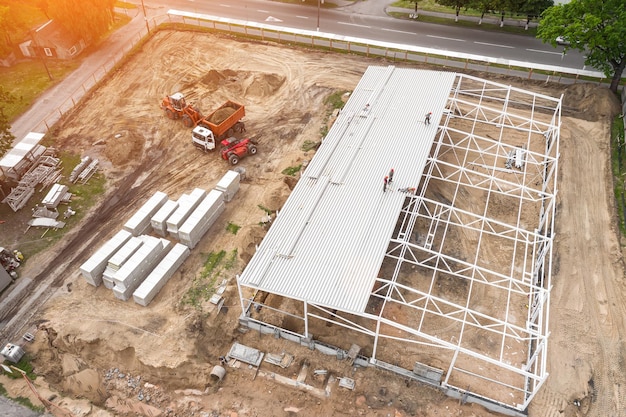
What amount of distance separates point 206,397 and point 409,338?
11.2 meters

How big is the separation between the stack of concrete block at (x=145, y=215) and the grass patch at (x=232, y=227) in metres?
4.86

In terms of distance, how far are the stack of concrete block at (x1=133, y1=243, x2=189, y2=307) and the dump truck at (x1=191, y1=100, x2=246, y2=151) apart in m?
10.7

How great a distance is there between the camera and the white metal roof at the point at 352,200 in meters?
22.2

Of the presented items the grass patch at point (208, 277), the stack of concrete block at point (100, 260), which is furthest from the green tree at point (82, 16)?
the grass patch at point (208, 277)

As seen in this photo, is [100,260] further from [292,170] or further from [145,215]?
[292,170]

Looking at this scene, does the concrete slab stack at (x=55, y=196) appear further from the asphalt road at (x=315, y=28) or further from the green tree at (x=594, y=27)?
the green tree at (x=594, y=27)

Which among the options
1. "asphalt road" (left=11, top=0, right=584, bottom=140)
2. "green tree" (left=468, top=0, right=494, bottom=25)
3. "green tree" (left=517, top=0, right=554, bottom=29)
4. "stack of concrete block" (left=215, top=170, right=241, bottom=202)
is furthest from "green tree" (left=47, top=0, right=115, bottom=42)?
"green tree" (left=517, top=0, right=554, bottom=29)

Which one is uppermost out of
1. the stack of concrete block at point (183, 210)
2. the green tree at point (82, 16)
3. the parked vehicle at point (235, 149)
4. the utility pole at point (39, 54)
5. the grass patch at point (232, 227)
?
the green tree at point (82, 16)

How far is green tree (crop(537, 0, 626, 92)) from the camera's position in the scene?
35094 mm

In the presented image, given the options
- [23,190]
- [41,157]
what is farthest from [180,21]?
[23,190]

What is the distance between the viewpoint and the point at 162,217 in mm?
28703

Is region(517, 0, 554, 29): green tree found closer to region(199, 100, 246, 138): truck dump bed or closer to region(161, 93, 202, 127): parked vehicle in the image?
region(199, 100, 246, 138): truck dump bed

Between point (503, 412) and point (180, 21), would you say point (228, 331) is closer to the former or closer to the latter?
point (503, 412)

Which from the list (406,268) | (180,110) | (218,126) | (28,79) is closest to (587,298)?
(406,268)
